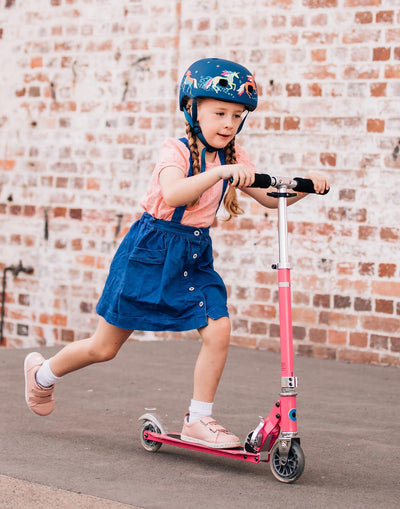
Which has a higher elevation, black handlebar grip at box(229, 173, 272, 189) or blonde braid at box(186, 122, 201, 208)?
blonde braid at box(186, 122, 201, 208)

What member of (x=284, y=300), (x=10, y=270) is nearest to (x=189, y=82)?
(x=284, y=300)

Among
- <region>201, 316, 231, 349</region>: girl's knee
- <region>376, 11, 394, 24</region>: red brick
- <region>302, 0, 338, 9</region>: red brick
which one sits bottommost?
<region>201, 316, 231, 349</region>: girl's knee

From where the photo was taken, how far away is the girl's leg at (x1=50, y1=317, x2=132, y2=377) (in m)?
3.95

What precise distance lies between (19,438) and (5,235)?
4.24m

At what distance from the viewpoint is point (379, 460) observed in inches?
152

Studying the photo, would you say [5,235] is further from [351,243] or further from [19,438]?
[19,438]

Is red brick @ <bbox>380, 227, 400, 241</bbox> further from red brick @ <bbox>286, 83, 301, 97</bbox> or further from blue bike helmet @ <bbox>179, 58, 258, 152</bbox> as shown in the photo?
blue bike helmet @ <bbox>179, 58, 258, 152</bbox>

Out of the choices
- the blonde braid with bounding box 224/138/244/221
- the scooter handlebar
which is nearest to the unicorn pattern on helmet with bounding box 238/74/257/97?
the blonde braid with bounding box 224/138/244/221

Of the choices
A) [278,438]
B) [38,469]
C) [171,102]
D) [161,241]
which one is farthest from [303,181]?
[171,102]

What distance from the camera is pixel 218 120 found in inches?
148

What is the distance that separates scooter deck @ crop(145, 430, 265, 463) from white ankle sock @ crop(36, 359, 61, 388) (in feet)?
1.68

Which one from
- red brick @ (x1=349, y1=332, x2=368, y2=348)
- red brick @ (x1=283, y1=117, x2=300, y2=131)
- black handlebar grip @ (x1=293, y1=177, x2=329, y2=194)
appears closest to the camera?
black handlebar grip @ (x1=293, y1=177, x2=329, y2=194)

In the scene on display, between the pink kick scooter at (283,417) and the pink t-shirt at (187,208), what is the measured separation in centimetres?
39

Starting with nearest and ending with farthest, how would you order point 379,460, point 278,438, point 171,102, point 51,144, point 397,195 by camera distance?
point 278,438
point 379,460
point 397,195
point 171,102
point 51,144
